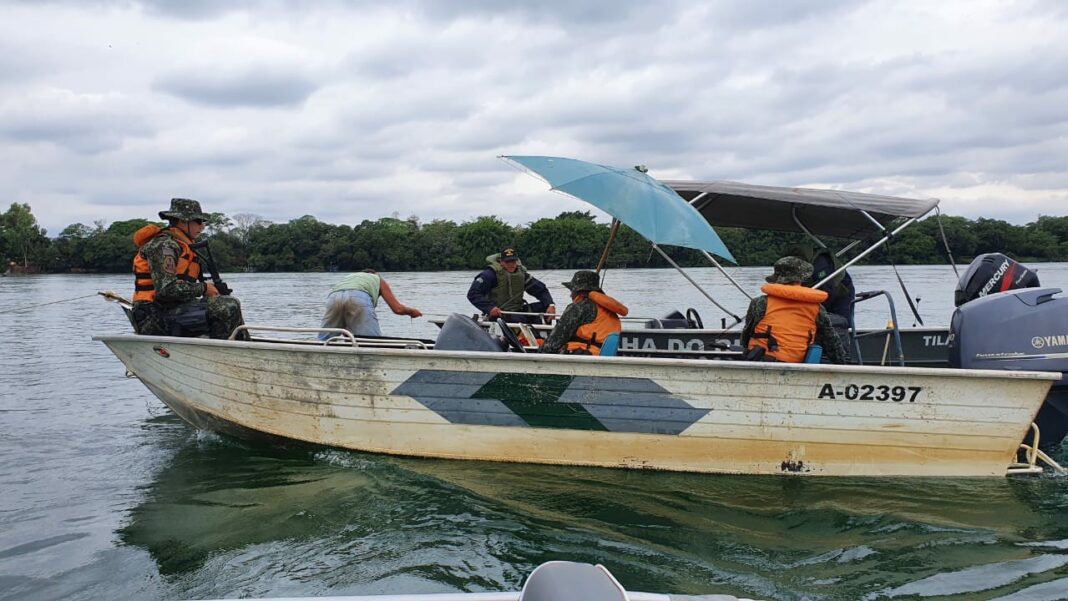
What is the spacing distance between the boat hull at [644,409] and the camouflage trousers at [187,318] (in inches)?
15.5

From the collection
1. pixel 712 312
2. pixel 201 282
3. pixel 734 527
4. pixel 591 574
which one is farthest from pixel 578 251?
pixel 591 574

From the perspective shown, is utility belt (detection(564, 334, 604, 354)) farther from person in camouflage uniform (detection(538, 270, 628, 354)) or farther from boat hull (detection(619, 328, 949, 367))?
boat hull (detection(619, 328, 949, 367))

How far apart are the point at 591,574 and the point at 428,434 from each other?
3.84 meters

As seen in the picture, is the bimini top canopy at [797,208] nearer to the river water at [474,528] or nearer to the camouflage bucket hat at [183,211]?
the river water at [474,528]

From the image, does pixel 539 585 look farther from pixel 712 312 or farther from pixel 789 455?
pixel 712 312

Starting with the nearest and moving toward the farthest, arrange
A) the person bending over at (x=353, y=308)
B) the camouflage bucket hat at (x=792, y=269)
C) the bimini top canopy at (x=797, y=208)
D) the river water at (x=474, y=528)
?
the river water at (x=474, y=528) → the camouflage bucket hat at (x=792, y=269) → the bimini top canopy at (x=797, y=208) → the person bending over at (x=353, y=308)

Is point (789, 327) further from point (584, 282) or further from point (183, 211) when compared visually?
point (183, 211)

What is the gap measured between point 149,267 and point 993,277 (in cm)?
722

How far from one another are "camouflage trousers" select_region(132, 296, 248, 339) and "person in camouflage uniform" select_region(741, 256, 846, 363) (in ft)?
13.8

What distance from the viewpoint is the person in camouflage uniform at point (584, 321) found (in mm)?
6125

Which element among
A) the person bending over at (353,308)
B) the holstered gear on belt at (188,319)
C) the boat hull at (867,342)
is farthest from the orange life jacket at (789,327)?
the holstered gear on belt at (188,319)

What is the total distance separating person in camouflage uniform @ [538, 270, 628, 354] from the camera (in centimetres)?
612

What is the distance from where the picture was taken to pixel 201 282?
662cm

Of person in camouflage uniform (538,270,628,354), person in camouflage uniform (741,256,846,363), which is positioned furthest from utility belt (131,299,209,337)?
person in camouflage uniform (741,256,846,363)
